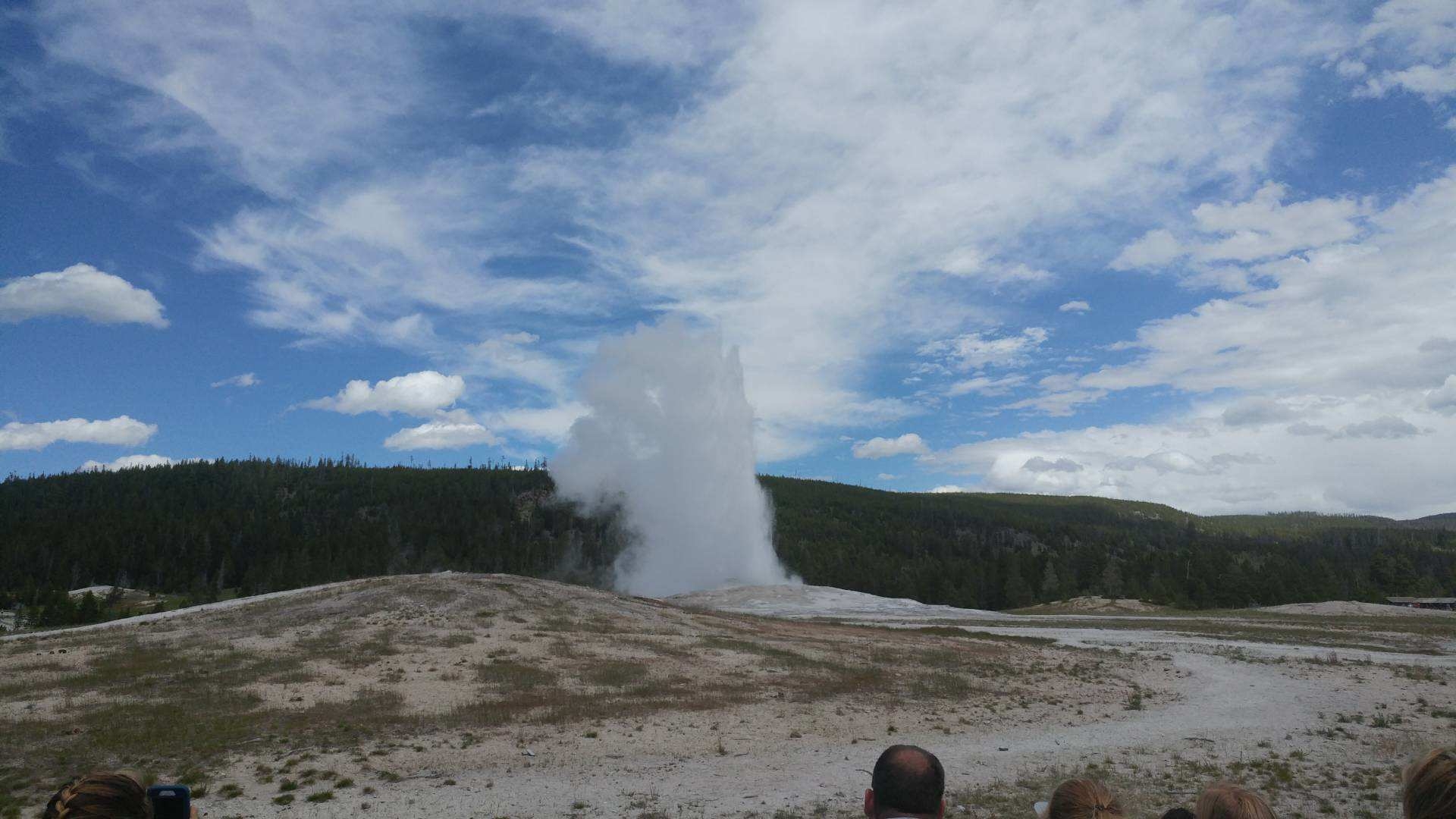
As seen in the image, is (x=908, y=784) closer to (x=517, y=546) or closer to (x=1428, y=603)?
(x=1428, y=603)

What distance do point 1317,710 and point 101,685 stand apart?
36.5 meters

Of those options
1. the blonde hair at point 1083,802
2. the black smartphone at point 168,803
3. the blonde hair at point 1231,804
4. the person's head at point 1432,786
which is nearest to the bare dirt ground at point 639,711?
the blonde hair at point 1083,802

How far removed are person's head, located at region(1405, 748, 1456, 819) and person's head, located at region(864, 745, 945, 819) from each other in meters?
1.78

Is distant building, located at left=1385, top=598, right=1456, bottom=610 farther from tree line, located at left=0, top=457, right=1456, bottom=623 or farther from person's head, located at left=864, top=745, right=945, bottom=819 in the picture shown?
person's head, located at left=864, top=745, right=945, bottom=819

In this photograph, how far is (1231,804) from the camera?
11.0 feet

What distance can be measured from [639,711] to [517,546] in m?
120

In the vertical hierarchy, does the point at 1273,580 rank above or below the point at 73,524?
below

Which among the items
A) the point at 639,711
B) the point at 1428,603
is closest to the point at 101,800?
the point at 639,711

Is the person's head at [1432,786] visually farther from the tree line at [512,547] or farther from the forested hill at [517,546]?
the forested hill at [517,546]

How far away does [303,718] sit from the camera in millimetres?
20109

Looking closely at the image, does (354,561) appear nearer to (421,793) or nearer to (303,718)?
(303,718)

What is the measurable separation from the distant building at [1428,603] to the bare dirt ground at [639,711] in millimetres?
67345

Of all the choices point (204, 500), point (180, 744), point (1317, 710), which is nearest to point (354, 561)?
point (204, 500)

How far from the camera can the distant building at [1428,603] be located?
9156 centimetres
